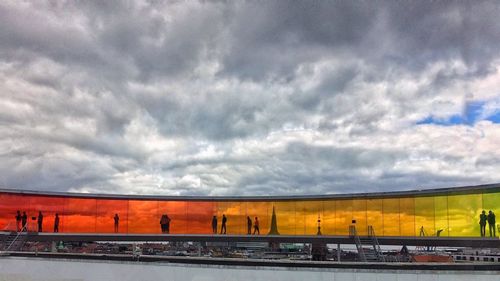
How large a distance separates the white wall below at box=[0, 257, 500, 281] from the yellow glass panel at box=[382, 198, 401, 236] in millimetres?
14053

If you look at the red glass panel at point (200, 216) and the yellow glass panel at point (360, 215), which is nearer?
the yellow glass panel at point (360, 215)

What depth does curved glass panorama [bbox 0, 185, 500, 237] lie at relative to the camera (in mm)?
42562

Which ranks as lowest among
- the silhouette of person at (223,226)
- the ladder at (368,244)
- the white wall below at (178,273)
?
the white wall below at (178,273)

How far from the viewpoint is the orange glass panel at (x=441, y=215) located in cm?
3950

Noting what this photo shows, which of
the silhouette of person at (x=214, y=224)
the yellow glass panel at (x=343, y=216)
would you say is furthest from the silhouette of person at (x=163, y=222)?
the yellow glass panel at (x=343, y=216)

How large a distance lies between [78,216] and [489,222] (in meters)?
33.4

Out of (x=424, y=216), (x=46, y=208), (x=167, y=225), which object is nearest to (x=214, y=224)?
(x=167, y=225)

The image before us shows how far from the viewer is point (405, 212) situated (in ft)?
139

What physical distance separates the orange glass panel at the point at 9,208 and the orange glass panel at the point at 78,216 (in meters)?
3.46

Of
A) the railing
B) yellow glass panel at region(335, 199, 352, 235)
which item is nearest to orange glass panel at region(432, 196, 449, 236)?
the railing

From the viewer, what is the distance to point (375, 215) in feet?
143

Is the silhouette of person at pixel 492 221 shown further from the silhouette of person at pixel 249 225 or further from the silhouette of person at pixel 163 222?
the silhouette of person at pixel 163 222

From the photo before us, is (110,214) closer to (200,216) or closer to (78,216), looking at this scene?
(78,216)

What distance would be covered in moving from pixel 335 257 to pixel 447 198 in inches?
458
